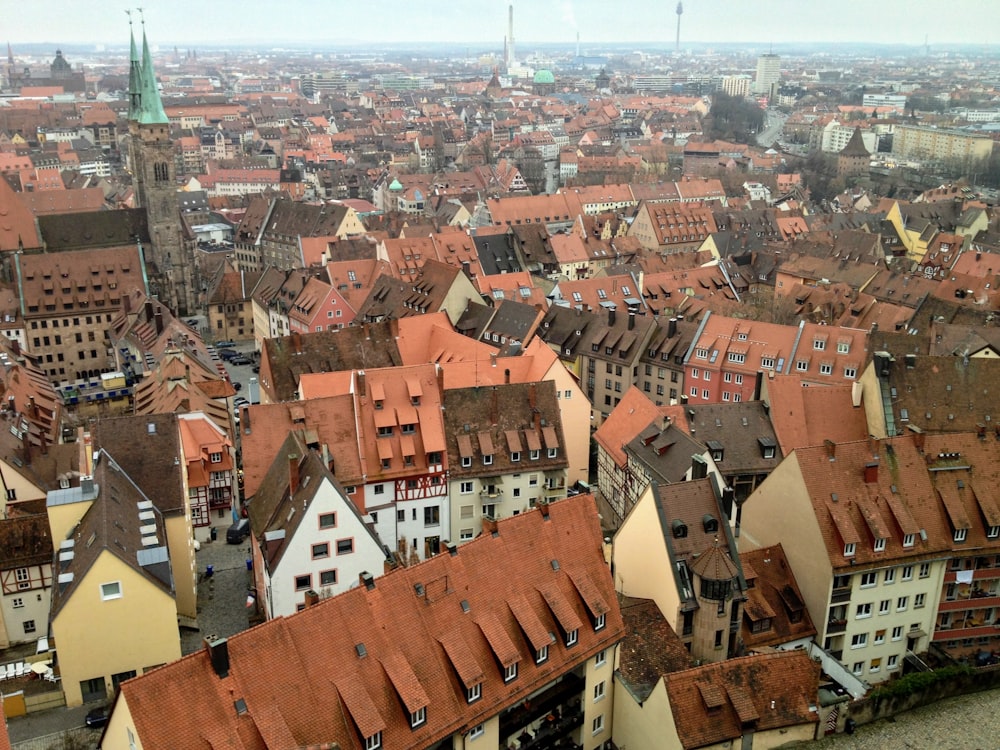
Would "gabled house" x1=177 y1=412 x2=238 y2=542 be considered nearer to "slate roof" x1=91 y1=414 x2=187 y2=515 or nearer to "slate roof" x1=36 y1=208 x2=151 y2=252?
"slate roof" x1=91 y1=414 x2=187 y2=515

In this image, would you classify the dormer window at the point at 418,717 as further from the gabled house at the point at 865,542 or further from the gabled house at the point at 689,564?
the gabled house at the point at 865,542

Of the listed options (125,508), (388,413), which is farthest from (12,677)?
(388,413)

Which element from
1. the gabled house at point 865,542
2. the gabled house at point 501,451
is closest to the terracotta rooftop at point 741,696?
the gabled house at point 865,542

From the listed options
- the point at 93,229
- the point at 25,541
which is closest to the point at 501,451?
the point at 25,541

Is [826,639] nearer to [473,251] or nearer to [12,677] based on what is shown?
[12,677]

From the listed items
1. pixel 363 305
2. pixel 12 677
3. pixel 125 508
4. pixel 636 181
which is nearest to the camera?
pixel 12 677

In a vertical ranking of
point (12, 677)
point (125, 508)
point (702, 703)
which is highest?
point (125, 508)
